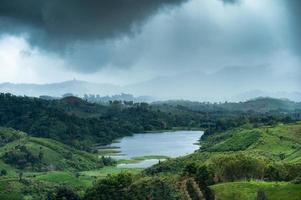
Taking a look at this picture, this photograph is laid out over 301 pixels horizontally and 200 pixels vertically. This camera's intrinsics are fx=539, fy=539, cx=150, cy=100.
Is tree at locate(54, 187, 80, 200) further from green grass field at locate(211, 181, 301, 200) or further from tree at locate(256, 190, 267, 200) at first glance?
tree at locate(256, 190, 267, 200)

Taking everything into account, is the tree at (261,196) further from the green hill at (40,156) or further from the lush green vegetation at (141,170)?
the green hill at (40,156)

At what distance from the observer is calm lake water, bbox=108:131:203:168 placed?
146 meters

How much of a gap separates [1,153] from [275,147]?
65737mm

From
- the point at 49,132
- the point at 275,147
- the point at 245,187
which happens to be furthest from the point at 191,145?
the point at 245,187

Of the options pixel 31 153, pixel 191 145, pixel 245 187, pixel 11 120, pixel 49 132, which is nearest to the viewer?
pixel 245 187

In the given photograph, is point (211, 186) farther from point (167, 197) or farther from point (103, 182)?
point (103, 182)

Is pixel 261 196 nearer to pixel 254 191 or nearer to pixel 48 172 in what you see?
pixel 254 191

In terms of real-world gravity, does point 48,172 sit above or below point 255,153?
below

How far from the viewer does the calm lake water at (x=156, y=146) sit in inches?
5736

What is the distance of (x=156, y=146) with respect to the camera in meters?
166

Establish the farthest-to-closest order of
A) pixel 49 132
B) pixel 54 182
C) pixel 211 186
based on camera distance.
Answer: pixel 49 132
pixel 54 182
pixel 211 186

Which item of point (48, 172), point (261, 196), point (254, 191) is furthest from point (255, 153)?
point (48, 172)

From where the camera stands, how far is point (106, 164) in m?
133

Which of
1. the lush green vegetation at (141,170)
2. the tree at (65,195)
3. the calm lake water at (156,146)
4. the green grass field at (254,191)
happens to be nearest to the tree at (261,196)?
the lush green vegetation at (141,170)
